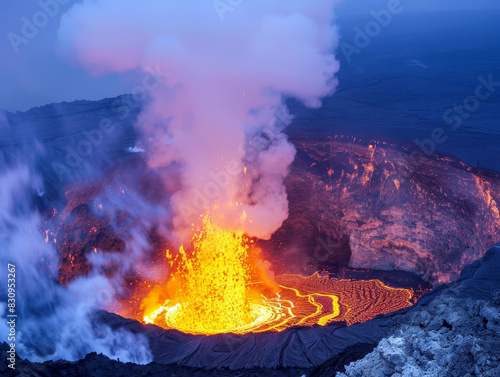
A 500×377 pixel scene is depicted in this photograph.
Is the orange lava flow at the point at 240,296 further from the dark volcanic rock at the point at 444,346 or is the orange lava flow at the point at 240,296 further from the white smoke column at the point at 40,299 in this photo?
Answer: the dark volcanic rock at the point at 444,346

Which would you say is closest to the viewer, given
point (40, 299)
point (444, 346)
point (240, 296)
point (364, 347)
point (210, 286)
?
point (444, 346)

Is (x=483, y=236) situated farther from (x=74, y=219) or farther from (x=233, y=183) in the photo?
(x=74, y=219)

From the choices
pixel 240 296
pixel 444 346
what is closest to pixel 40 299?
pixel 240 296

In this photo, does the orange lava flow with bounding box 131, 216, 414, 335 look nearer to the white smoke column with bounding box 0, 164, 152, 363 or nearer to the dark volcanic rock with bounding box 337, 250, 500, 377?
the white smoke column with bounding box 0, 164, 152, 363

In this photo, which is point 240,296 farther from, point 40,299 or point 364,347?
point 364,347

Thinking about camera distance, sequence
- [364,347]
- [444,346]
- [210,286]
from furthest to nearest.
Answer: [210,286] < [364,347] < [444,346]

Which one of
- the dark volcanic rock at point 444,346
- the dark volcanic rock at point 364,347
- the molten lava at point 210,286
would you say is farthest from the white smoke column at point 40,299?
the dark volcanic rock at point 444,346

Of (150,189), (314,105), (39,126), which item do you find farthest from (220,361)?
(314,105)
